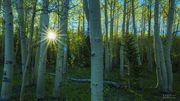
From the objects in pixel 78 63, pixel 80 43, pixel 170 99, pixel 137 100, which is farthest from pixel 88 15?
pixel 80 43

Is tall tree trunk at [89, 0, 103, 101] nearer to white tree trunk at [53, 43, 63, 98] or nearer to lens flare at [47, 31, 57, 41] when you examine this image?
lens flare at [47, 31, 57, 41]

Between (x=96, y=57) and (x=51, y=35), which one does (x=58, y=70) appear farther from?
(x=96, y=57)

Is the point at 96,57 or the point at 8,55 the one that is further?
the point at 8,55

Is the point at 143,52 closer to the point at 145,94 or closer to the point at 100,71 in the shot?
the point at 145,94

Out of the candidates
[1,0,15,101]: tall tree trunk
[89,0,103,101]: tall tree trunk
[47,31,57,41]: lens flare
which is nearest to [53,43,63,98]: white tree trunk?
[47,31,57,41]: lens flare

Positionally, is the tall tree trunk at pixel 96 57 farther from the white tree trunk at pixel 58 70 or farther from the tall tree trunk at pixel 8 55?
the white tree trunk at pixel 58 70

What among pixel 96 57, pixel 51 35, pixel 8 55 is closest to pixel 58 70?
pixel 51 35

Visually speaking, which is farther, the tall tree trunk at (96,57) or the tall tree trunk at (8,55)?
the tall tree trunk at (8,55)

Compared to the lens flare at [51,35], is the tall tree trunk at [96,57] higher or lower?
lower

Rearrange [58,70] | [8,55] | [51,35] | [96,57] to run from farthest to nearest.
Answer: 1. [58,70]
2. [51,35]
3. [8,55]
4. [96,57]

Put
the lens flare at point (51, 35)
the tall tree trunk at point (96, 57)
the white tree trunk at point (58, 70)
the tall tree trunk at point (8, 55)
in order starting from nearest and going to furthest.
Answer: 1. the tall tree trunk at point (96, 57)
2. the tall tree trunk at point (8, 55)
3. the lens flare at point (51, 35)
4. the white tree trunk at point (58, 70)

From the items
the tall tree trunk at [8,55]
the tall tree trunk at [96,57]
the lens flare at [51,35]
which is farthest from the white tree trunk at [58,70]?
the tall tree trunk at [96,57]

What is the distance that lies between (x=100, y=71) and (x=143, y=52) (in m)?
22.8

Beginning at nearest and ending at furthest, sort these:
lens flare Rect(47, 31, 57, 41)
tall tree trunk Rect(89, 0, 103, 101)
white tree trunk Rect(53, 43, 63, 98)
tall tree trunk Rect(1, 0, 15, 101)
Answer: tall tree trunk Rect(89, 0, 103, 101) < tall tree trunk Rect(1, 0, 15, 101) < lens flare Rect(47, 31, 57, 41) < white tree trunk Rect(53, 43, 63, 98)
